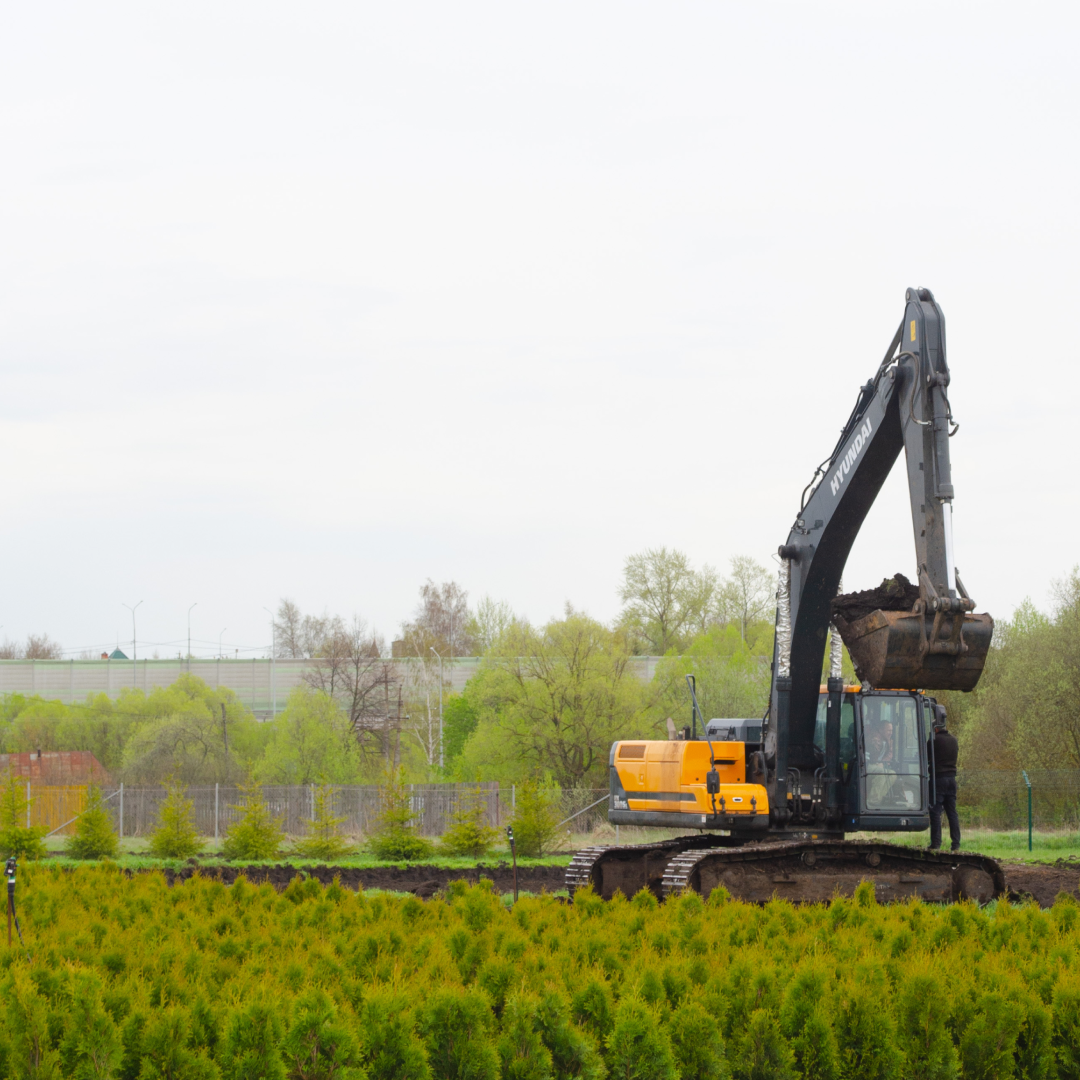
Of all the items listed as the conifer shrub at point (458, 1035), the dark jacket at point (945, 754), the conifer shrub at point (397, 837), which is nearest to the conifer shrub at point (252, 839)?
A: the conifer shrub at point (397, 837)

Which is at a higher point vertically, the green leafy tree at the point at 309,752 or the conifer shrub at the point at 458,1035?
the conifer shrub at the point at 458,1035

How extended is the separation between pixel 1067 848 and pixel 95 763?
38.9m

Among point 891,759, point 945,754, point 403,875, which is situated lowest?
point 403,875

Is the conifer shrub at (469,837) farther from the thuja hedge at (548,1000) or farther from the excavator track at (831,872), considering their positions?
the thuja hedge at (548,1000)

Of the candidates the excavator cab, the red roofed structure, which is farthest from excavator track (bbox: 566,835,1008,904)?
the red roofed structure

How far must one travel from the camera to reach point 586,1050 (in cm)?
615

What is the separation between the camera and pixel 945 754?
15.6 m

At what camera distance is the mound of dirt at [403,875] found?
62.8 ft

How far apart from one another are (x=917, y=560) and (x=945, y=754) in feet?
17.7

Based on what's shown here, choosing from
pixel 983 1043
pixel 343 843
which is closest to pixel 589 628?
pixel 343 843

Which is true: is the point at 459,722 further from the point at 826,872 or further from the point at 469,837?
the point at 826,872

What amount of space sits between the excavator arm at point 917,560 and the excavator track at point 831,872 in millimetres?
696

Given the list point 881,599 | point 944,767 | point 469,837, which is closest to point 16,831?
point 469,837

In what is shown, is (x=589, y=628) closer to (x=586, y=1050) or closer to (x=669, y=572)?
(x=669, y=572)
